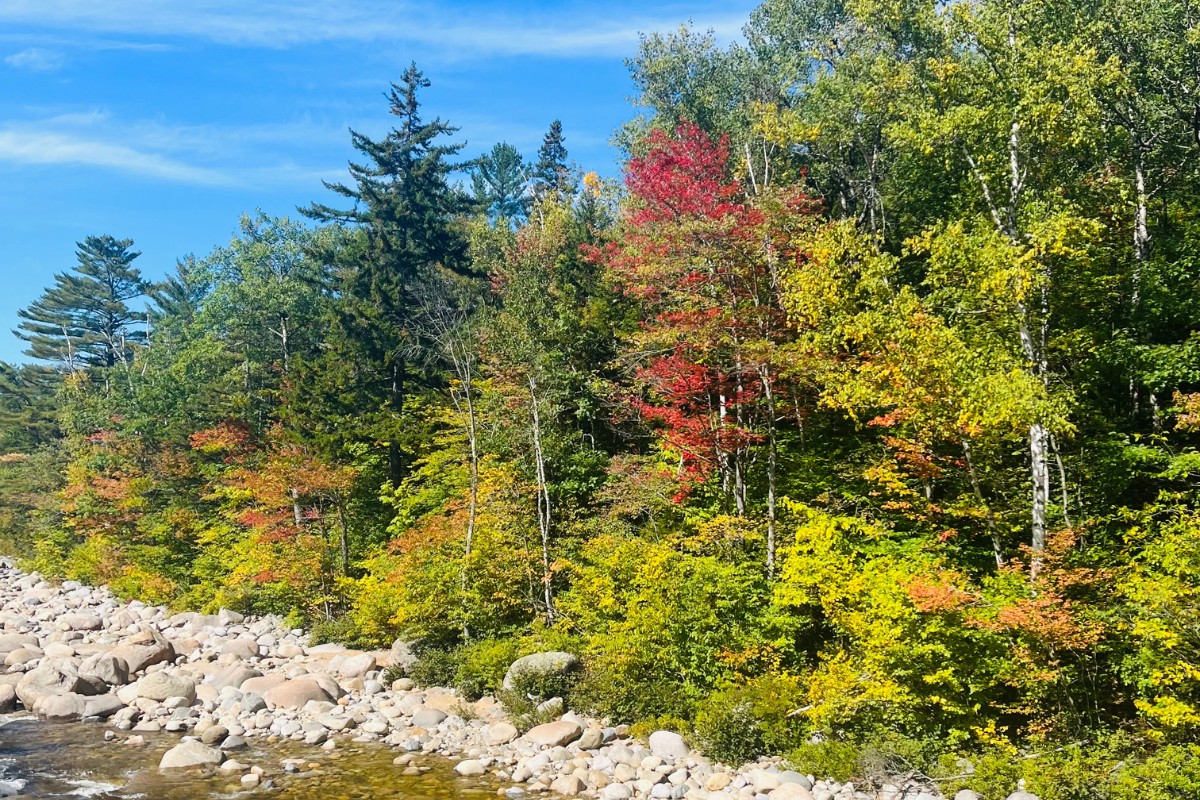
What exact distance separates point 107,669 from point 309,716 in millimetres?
6041

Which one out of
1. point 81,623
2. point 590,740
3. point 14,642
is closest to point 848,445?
point 590,740

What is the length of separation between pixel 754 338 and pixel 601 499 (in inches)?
216

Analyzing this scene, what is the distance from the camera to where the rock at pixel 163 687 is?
17.1m

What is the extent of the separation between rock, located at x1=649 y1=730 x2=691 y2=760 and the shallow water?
2.82 m

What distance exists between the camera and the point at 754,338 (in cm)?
1650

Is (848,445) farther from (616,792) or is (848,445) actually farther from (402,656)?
(402,656)

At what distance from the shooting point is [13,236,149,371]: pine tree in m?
58.0

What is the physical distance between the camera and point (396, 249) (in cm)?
3136

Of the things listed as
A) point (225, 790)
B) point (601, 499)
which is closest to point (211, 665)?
point (225, 790)

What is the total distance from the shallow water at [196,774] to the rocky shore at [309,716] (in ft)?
0.93

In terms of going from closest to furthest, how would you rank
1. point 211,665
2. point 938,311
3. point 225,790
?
point 225,790 → point 938,311 → point 211,665

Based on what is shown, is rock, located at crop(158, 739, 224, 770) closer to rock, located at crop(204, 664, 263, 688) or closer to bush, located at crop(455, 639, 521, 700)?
rock, located at crop(204, 664, 263, 688)

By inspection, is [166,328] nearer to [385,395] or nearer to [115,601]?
[115,601]

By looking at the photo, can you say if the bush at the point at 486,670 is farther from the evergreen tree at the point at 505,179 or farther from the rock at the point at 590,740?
the evergreen tree at the point at 505,179
